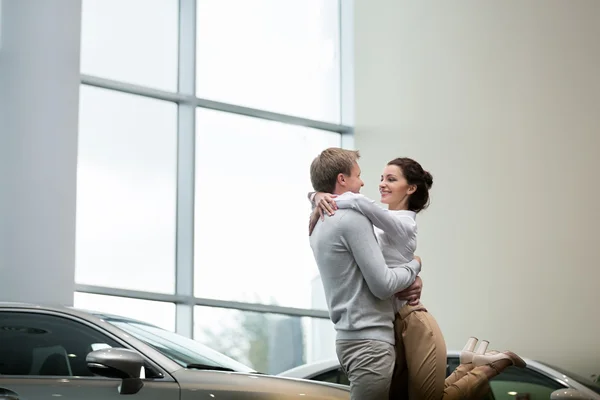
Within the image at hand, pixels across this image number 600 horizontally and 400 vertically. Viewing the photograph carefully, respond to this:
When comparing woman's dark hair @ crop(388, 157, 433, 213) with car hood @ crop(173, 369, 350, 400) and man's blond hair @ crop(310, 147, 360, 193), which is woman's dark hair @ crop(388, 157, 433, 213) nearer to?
man's blond hair @ crop(310, 147, 360, 193)

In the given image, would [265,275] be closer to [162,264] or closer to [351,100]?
[162,264]

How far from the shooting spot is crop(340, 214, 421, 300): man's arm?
3.20 meters

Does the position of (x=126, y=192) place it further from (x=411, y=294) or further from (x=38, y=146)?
(x=411, y=294)

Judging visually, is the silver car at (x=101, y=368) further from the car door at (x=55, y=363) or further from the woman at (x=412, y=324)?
the woman at (x=412, y=324)

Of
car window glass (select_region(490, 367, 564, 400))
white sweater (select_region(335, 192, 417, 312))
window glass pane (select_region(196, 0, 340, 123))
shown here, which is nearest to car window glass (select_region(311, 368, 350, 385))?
car window glass (select_region(490, 367, 564, 400))

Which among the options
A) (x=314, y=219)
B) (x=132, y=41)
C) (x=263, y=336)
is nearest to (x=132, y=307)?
(x=263, y=336)

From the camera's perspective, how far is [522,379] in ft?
21.3

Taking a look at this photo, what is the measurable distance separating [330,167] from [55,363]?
5.66 ft

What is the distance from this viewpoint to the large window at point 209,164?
920 cm

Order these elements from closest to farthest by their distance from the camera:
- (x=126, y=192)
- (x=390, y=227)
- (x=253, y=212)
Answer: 1. (x=390, y=227)
2. (x=126, y=192)
3. (x=253, y=212)

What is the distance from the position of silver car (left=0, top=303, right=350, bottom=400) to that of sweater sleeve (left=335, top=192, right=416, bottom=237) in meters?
1.35

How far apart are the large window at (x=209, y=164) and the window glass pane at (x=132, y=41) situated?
0.01 m

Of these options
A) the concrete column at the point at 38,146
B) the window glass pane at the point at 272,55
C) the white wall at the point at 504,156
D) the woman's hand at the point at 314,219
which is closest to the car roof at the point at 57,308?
the woman's hand at the point at 314,219

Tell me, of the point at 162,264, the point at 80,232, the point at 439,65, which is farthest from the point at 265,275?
the point at 439,65
